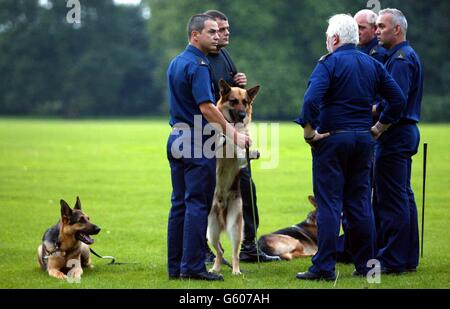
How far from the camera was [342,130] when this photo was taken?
720cm

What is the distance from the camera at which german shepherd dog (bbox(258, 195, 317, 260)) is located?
9.00 m

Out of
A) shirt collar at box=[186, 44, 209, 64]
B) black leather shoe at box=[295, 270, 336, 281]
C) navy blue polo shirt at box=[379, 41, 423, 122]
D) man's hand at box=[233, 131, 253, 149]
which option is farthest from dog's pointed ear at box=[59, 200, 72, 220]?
navy blue polo shirt at box=[379, 41, 423, 122]

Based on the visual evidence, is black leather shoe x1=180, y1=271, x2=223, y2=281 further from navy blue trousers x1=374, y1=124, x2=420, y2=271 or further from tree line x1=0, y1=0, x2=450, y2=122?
tree line x1=0, y1=0, x2=450, y2=122

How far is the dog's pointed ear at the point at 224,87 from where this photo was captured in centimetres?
785

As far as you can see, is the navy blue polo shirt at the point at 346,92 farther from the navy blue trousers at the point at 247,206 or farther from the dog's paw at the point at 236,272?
the dog's paw at the point at 236,272

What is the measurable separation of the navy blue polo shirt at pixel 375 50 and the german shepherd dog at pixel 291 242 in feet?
7.50

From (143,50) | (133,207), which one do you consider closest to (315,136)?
(133,207)

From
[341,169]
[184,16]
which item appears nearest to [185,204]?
[341,169]

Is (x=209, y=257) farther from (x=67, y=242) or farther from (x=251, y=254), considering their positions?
(x=67, y=242)

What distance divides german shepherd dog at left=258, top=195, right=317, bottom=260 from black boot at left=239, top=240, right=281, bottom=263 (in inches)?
3.3

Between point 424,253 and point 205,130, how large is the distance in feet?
11.3
